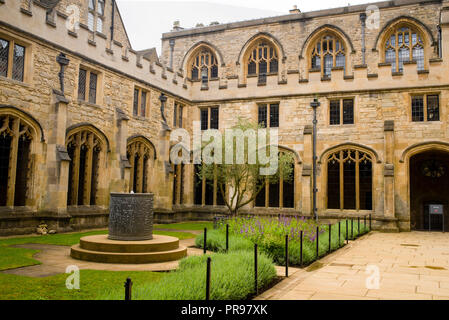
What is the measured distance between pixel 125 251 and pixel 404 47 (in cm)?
2226

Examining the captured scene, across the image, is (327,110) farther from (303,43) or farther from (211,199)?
(211,199)

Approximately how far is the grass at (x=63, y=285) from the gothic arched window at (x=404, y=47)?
22383 millimetres

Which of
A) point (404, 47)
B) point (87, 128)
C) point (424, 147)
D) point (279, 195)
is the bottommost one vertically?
point (279, 195)

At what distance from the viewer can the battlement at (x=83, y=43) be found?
13.9 meters

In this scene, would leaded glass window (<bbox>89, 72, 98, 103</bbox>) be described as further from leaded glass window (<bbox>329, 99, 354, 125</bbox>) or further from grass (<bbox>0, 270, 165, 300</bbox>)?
leaded glass window (<bbox>329, 99, 354, 125</bbox>)

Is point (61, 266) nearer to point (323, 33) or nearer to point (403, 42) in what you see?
point (323, 33)

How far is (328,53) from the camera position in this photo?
25719 mm

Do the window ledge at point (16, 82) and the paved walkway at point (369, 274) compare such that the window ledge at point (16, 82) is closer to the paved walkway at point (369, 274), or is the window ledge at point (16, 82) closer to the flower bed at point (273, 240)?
the flower bed at point (273, 240)

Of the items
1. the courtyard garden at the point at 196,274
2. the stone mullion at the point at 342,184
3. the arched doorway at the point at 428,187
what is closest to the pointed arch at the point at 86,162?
the courtyard garden at the point at 196,274

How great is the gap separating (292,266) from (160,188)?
41.2 ft

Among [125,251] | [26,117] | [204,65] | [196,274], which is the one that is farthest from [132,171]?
[196,274]
